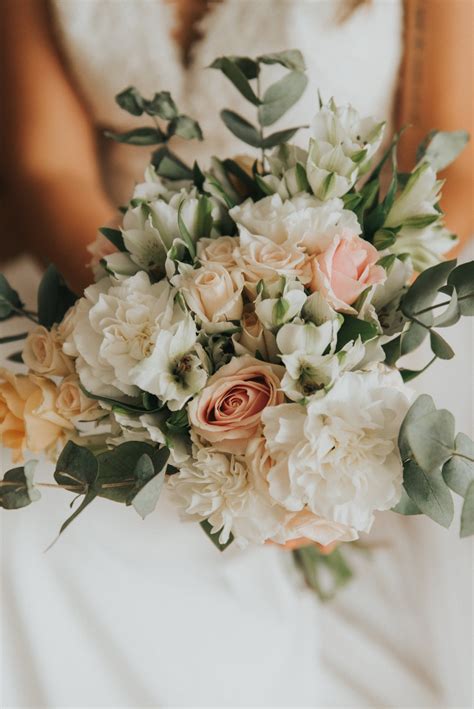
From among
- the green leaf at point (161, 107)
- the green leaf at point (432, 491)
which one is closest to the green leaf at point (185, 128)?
the green leaf at point (161, 107)

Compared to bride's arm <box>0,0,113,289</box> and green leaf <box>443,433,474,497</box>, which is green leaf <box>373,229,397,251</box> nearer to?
green leaf <box>443,433,474,497</box>

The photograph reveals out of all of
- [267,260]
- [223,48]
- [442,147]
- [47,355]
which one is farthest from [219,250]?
[223,48]

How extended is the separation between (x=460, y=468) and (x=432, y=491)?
26 mm

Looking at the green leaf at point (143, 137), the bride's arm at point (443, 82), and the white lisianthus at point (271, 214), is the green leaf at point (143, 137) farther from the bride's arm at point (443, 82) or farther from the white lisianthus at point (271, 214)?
the bride's arm at point (443, 82)

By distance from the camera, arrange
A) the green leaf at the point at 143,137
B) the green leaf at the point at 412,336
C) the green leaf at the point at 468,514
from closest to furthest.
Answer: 1. the green leaf at the point at 468,514
2. the green leaf at the point at 412,336
3. the green leaf at the point at 143,137

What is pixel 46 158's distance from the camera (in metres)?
0.81

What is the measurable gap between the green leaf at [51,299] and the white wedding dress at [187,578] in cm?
24

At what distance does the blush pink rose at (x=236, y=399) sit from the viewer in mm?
425

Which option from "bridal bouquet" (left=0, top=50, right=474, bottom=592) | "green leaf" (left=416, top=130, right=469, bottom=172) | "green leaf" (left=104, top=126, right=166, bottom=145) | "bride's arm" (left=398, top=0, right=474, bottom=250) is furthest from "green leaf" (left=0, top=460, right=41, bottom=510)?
"bride's arm" (left=398, top=0, right=474, bottom=250)

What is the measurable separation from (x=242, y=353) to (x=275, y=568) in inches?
19.6

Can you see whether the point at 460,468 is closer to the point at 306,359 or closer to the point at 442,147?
the point at 306,359

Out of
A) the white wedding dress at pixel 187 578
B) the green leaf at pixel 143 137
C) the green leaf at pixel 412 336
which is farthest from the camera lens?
the white wedding dress at pixel 187 578

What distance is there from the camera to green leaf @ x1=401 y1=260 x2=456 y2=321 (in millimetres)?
469

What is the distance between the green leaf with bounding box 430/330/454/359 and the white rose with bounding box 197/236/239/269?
0.16 m
